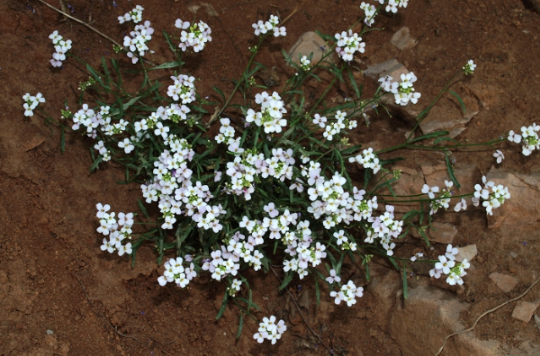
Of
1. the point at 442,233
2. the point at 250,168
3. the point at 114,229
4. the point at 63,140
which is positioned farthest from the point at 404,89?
the point at 63,140

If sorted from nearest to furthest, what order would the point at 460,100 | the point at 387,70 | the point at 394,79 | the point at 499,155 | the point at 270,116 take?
the point at 270,116
the point at 499,155
the point at 460,100
the point at 394,79
the point at 387,70

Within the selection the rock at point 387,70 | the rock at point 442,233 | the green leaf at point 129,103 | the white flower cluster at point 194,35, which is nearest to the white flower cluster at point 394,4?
the rock at point 387,70

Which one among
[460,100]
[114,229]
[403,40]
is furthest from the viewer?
[403,40]

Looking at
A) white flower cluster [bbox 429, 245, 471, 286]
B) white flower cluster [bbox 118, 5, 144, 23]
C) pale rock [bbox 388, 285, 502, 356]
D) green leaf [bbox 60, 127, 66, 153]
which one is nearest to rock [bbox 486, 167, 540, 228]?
white flower cluster [bbox 429, 245, 471, 286]

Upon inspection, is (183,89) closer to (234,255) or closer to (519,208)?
(234,255)

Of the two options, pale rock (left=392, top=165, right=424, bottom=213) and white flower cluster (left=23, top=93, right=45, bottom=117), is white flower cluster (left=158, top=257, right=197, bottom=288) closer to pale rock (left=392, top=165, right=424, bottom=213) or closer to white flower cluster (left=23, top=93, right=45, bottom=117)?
white flower cluster (left=23, top=93, right=45, bottom=117)
